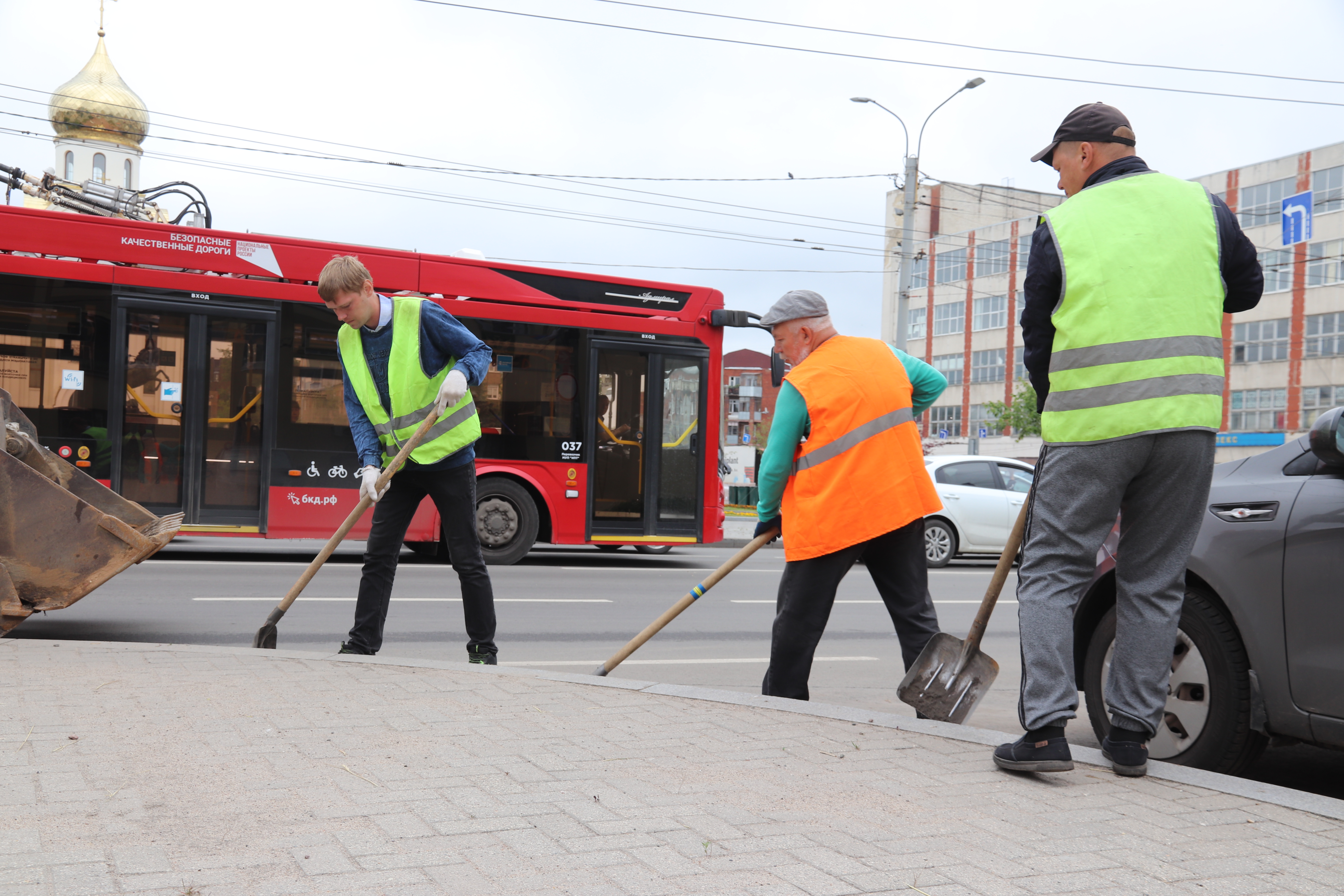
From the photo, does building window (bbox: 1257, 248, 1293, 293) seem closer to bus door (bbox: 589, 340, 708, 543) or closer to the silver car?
bus door (bbox: 589, 340, 708, 543)

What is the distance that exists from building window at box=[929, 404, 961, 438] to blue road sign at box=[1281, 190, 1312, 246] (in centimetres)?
4136

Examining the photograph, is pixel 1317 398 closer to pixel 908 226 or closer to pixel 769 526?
pixel 908 226

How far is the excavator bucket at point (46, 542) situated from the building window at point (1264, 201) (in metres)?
52.9

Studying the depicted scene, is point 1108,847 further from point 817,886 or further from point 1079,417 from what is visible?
point 1079,417

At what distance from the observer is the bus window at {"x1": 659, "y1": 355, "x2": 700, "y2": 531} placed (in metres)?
13.7

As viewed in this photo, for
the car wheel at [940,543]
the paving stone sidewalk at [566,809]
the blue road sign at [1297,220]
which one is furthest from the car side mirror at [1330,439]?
the blue road sign at [1297,220]

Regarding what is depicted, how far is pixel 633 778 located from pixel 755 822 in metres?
0.48

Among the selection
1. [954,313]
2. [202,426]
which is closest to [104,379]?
[202,426]

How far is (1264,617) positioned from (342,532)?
154 inches

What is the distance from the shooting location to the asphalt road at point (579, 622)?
6.46 m

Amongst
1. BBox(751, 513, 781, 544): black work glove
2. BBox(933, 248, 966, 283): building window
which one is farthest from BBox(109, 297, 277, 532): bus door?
BBox(933, 248, 966, 283): building window

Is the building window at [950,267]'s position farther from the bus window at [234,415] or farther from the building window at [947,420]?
the bus window at [234,415]

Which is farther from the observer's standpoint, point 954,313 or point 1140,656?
point 954,313

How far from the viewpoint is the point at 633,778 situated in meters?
3.32
